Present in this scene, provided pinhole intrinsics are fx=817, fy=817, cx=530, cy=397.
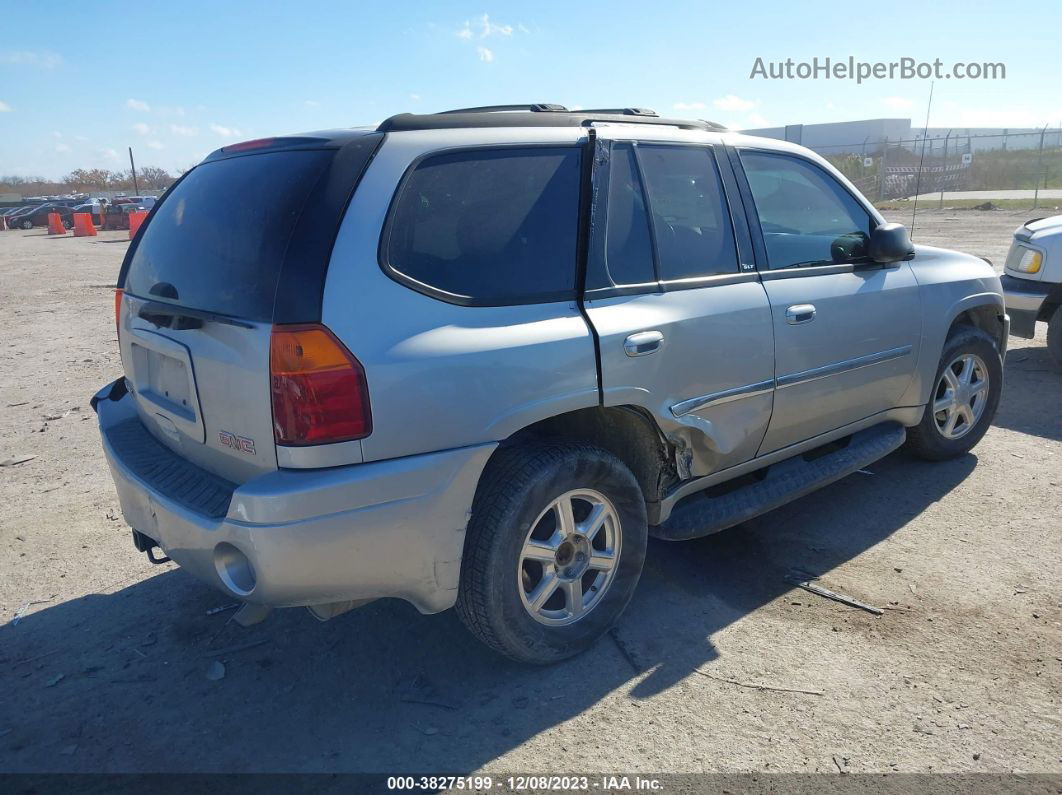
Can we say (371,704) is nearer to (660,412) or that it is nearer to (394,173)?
(660,412)

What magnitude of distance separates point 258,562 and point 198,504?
1.36ft

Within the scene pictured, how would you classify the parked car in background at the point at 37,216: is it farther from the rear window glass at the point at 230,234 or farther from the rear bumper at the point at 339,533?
the rear bumper at the point at 339,533

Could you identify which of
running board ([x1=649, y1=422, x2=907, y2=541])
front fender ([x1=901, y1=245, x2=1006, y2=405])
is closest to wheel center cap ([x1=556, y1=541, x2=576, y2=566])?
running board ([x1=649, y1=422, x2=907, y2=541])

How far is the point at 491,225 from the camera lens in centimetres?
287

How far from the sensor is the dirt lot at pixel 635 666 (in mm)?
2678

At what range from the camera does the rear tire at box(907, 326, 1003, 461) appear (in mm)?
4879

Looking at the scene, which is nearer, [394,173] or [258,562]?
[258,562]

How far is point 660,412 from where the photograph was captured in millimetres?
3211

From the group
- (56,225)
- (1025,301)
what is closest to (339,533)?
(1025,301)

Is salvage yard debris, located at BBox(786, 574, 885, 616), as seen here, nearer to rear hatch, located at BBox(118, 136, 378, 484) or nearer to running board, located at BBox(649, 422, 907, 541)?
running board, located at BBox(649, 422, 907, 541)

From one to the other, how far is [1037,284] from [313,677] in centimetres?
680

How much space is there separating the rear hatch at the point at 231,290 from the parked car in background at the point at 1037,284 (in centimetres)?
645

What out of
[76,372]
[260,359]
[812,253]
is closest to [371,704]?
[260,359]

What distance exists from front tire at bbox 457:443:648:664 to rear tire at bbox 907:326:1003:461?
252 cm
